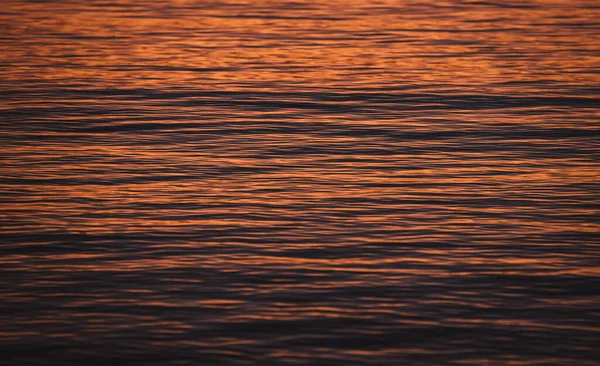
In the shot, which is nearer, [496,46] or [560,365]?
[560,365]

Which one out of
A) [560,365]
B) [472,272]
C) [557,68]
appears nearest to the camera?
[560,365]

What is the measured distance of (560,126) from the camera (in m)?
16.3

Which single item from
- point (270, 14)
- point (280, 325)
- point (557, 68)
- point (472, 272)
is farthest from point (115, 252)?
point (270, 14)

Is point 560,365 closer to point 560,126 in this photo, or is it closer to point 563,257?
point 563,257

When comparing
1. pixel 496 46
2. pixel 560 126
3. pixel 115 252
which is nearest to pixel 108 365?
pixel 115 252

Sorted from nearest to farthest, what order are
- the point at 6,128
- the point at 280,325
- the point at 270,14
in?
the point at 280,325 < the point at 6,128 < the point at 270,14

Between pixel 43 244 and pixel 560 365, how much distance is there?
4855 millimetres

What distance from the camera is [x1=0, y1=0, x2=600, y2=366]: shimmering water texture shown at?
9.65m

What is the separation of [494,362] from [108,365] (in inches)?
103

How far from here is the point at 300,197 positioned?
43.4ft

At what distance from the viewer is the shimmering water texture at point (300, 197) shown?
9.65m

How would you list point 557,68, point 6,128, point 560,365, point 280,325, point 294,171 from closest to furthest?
point 560,365, point 280,325, point 294,171, point 6,128, point 557,68

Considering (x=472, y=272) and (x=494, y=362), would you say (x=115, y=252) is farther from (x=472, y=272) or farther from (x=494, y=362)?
(x=494, y=362)

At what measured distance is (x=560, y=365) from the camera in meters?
9.02
